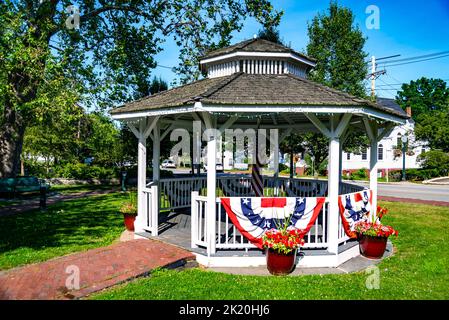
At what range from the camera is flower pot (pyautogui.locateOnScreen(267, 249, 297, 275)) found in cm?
615

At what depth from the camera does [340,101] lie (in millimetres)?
6727

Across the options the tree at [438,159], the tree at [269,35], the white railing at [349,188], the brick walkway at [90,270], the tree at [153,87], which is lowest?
the brick walkway at [90,270]

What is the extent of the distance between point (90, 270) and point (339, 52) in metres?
19.4

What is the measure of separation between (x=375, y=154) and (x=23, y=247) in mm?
9453

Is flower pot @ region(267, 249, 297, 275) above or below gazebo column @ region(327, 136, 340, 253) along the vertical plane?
below

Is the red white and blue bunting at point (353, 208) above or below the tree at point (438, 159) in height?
below

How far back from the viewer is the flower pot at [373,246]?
730cm

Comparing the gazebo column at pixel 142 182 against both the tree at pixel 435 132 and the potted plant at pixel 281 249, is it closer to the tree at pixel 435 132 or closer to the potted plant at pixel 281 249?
the potted plant at pixel 281 249

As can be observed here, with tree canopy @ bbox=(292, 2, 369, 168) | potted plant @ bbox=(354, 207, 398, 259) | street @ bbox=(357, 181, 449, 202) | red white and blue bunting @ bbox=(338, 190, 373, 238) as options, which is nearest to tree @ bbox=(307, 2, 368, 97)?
tree canopy @ bbox=(292, 2, 369, 168)

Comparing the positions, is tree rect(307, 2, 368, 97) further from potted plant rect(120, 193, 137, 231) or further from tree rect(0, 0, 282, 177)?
potted plant rect(120, 193, 137, 231)

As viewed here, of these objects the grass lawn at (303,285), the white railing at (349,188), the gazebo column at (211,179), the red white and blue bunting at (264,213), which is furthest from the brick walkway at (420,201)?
the gazebo column at (211,179)

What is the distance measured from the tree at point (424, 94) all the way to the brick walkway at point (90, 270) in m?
76.3

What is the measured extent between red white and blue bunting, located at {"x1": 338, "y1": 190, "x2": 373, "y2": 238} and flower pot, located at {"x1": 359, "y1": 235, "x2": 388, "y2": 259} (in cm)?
29

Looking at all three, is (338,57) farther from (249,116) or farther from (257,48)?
(249,116)
